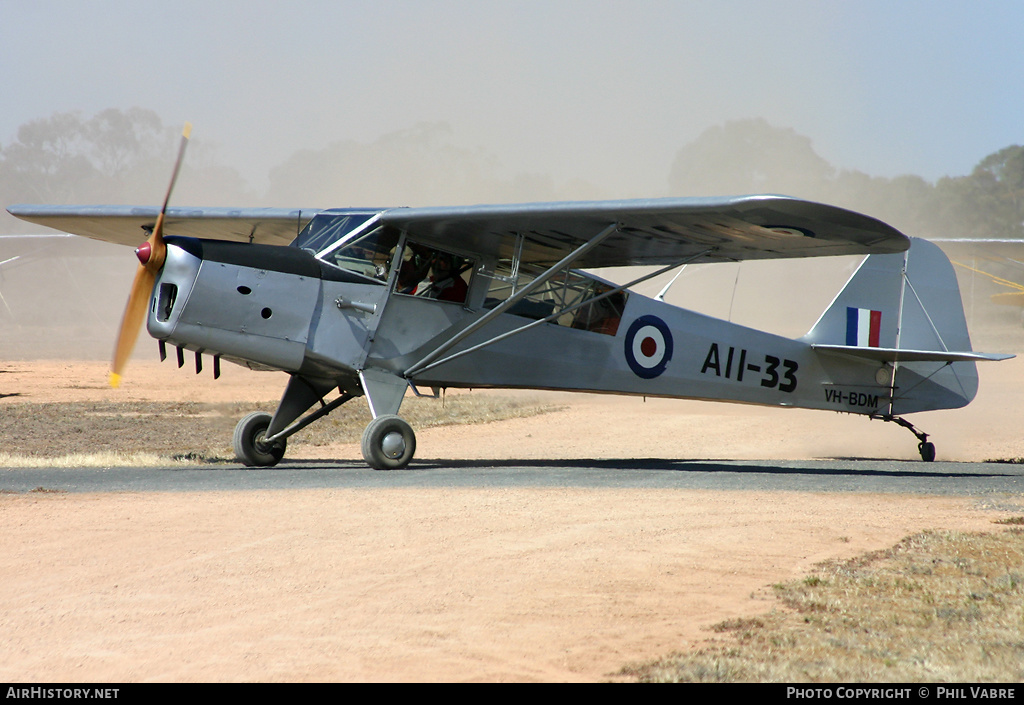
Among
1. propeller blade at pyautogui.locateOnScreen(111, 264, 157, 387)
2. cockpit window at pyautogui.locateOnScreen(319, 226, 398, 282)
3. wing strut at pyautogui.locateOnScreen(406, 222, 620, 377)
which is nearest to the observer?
propeller blade at pyautogui.locateOnScreen(111, 264, 157, 387)

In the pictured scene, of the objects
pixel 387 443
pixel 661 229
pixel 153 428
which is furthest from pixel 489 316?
pixel 153 428

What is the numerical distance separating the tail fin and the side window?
6.28 m

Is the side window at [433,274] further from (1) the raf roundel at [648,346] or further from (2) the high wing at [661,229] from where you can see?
(1) the raf roundel at [648,346]

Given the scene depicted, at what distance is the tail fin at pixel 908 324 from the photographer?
15547 mm

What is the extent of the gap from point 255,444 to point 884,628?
9.19 meters

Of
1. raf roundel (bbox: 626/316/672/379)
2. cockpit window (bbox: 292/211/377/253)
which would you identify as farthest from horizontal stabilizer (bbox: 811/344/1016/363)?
cockpit window (bbox: 292/211/377/253)

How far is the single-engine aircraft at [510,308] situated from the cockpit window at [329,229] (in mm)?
27

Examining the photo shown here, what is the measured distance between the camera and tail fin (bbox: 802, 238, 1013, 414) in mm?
15547

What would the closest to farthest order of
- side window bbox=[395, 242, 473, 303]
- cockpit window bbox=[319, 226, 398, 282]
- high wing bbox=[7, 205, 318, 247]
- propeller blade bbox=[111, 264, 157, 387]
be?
propeller blade bbox=[111, 264, 157, 387] < cockpit window bbox=[319, 226, 398, 282] < side window bbox=[395, 242, 473, 303] < high wing bbox=[7, 205, 318, 247]

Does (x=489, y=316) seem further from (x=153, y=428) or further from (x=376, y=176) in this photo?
(x=376, y=176)

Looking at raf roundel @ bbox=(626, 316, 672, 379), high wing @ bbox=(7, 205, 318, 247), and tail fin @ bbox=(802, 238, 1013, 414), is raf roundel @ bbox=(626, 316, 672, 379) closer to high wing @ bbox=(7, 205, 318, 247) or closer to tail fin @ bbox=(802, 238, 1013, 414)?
tail fin @ bbox=(802, 238, 1013, 414)

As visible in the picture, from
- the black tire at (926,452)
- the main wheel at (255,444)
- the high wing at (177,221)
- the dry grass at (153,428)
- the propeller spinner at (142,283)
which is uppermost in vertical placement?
the high wing at (177,221)

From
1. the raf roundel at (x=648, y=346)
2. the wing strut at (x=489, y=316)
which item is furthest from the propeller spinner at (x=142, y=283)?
the raf roundel at (x=648, y=346)
